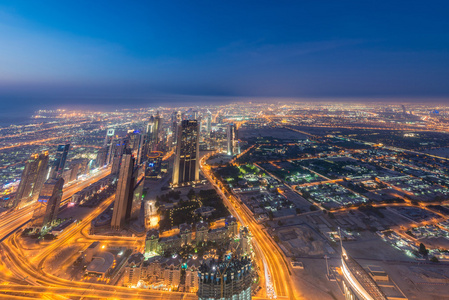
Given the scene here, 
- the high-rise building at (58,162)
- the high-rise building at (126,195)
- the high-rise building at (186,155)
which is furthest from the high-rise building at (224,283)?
the high-rise building at (58,162)

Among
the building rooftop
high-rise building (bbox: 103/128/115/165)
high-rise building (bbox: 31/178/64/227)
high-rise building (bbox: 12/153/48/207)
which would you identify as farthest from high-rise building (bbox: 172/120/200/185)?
high-rise building (bbox: 103/128/115/165)

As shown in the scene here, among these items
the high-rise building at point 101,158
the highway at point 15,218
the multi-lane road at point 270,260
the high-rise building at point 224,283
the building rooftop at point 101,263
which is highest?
the high-rise building at point 224,283

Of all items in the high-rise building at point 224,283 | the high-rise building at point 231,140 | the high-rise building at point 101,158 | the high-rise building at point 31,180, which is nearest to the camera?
the high-rise building at point 224,283

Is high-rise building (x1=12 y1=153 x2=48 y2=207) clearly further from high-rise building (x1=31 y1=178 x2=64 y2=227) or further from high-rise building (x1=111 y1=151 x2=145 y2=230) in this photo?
high-rise building (x1=111 y1=151 x2=145 y2=230)

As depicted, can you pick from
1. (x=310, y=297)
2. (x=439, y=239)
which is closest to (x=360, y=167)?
(x=439, y=239)

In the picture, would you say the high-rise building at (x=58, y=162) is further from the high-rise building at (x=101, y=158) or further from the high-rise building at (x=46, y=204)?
the high-rise building at (x=46, y=204)
